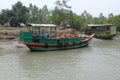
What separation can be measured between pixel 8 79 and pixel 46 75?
7.12 ft

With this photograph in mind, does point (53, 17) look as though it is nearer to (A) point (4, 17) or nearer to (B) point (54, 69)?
(A) point (4, 17)

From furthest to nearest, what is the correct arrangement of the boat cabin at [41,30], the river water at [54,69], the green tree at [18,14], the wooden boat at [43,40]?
1. the green tree at [18,14]
2. the boat cabin at [41,30]
3. the wooden boat at [43,40]
4. the river water at [54,69]

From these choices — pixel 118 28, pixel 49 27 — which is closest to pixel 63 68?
pixel 49 27

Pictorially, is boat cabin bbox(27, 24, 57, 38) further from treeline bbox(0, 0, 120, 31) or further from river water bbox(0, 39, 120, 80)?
treeline bbox(0, 0, 120, 31)

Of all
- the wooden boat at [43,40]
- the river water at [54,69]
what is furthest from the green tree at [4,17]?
the river water at [54,69]

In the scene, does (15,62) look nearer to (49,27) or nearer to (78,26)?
(49,27)

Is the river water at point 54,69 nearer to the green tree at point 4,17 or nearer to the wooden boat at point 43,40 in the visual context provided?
the wooden boat at point 43,40

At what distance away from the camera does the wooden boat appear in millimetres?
23750

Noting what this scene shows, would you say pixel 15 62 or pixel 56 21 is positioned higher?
pixel 56 21

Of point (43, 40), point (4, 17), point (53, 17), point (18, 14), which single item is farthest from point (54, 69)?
point (53, 17)

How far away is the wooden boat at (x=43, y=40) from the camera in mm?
23750

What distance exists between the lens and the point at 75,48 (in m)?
28.0

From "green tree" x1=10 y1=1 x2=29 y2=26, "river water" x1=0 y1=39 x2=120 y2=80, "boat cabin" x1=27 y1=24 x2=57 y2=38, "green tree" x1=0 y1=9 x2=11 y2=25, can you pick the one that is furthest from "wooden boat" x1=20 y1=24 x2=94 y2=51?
"green tree" x1=0 y1=9 x2=11 y2=25

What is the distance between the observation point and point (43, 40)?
80.5 feet
